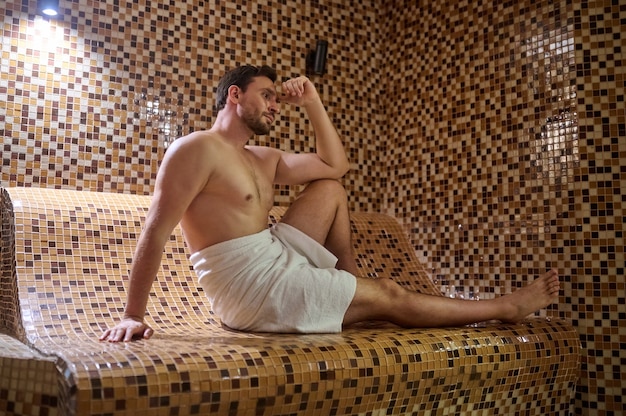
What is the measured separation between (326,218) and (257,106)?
0.62 meters

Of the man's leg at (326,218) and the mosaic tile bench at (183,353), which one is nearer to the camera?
the mosaic tile bench at (183,353)

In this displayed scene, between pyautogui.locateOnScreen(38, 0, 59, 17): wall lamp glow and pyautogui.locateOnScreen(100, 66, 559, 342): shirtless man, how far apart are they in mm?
1116

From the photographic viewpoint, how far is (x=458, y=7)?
13.9 ft

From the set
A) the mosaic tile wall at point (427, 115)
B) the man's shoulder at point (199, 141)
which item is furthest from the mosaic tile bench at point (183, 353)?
the man's shoulder at point (199, 141)

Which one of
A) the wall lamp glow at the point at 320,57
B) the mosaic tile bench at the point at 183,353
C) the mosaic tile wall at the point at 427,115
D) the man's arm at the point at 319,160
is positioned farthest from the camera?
the wall lamp glow at the point at 320,57

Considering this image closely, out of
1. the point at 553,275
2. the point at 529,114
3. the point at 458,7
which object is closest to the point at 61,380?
the point at 553,275

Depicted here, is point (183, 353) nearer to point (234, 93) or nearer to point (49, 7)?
point (234, 93)

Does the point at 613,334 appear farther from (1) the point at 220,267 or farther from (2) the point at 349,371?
(1) the point at 220,267

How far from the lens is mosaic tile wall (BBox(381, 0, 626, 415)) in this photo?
11.0 ft

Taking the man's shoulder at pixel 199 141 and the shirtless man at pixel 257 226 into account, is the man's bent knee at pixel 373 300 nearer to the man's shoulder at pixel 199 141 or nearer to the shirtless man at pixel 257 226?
the shirtless man at pixel 257 226

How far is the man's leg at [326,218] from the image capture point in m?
3.06

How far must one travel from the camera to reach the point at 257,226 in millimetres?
2854

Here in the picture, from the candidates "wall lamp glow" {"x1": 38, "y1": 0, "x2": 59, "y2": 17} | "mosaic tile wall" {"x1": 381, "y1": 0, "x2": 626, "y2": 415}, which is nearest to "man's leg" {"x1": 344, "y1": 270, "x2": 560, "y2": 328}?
"mosaic tile wall" {"x1": 381, "y1": 0, "x2": 626, "y2": 415}

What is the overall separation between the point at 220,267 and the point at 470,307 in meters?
1.11
